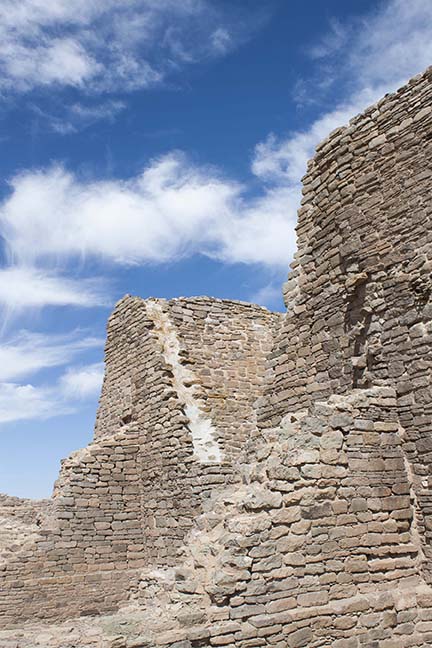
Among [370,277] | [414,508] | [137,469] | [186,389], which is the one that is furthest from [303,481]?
[137,469]

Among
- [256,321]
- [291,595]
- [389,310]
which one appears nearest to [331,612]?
[291,595]

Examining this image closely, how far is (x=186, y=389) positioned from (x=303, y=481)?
270 inches

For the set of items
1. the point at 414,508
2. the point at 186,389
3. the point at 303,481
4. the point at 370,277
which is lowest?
the point at 414,508

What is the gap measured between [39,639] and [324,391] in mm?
4969

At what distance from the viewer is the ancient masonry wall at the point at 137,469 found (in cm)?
1215

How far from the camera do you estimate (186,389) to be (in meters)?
13.9

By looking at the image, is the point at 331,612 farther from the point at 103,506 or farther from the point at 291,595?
the point at 103,506

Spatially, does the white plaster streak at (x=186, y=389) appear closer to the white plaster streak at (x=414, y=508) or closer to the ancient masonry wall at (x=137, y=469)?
the ancient masonry wall at (x=137, y=469)

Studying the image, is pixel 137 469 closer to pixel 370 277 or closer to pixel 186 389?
pixel 186 389

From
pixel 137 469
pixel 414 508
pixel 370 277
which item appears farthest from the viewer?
pixel 137 469

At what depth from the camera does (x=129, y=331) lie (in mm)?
15508

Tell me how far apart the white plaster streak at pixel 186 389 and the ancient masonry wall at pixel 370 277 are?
116 inches

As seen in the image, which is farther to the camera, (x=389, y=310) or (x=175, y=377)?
(x=175, y=377)

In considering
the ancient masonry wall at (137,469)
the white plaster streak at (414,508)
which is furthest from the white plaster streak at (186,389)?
the white plaster streak at (414,508)
